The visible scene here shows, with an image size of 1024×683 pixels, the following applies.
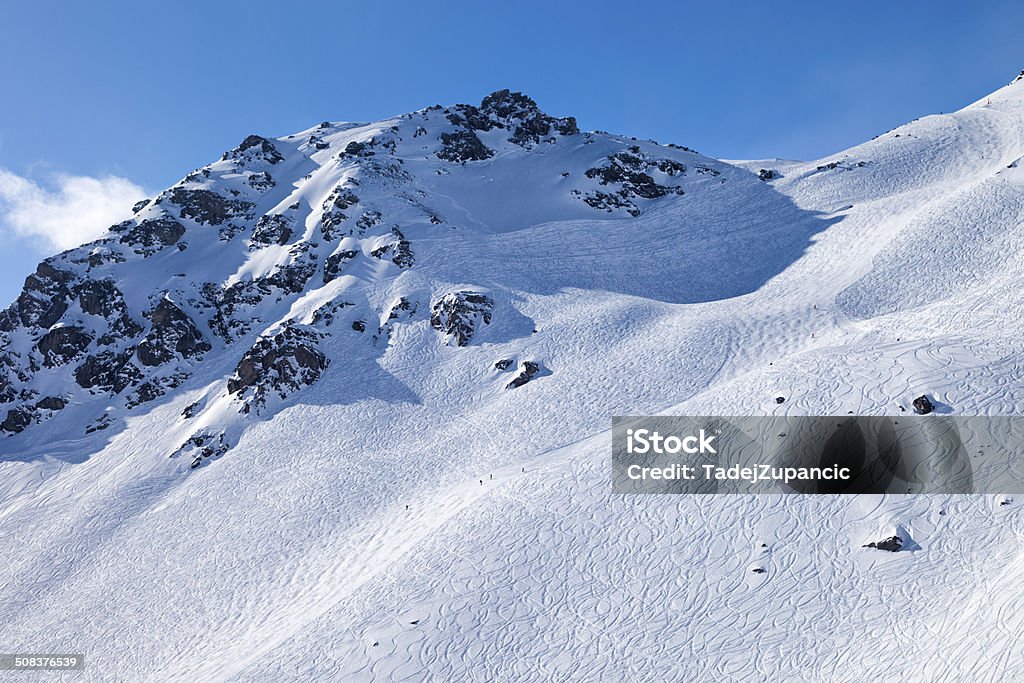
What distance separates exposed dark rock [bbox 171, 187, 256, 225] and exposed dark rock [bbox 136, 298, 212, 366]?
23651 mm

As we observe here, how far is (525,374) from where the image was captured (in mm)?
43281

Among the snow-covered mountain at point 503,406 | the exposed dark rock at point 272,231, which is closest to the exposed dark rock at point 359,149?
the snow-covered mountain at point 503,406

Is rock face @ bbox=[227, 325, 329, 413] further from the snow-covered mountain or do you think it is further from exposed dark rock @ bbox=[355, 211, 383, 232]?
exposed dark rock @ bbox=[355, 211, 383, 232]

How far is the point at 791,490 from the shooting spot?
25406 mm

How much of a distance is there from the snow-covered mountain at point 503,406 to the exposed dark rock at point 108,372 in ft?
1.08

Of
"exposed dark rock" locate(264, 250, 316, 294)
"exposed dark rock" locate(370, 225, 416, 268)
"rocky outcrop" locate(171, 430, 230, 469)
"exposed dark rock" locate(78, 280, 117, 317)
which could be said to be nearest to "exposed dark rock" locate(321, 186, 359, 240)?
"exposed dark rock" locate(264, 250, 316, 294)

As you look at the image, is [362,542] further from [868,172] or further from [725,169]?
[725,169]

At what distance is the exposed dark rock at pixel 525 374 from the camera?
43125 millimetres

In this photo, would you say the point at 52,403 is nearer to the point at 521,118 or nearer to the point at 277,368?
the point at 277,368

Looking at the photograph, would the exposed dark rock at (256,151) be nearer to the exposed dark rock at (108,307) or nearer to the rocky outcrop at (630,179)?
the exposed dark rock at (108,307)

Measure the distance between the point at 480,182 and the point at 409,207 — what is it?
654 inches

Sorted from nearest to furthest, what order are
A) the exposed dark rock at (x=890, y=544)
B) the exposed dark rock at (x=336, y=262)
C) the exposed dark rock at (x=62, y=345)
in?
the exposed dark rock at (x=890, y=544) < the exposed dark rock at (x=336, y=262) < the exposed dark rock at (x=62, y=345)

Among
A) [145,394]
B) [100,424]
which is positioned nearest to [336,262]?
[145,394]

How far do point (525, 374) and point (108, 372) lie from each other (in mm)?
45730
